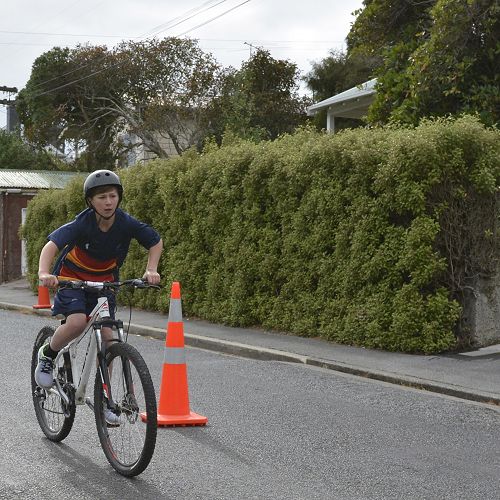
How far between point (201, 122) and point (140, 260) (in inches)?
1110

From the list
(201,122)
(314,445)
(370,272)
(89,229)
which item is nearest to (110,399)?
(89,229)

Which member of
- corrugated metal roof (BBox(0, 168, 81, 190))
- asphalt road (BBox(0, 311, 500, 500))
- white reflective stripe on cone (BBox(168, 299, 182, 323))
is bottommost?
asphalt road (BBox(0, 311, 500, 500))

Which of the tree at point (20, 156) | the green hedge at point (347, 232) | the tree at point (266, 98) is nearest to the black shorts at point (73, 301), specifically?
the green hedge at point (347, 232)

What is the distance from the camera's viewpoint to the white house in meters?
23.8

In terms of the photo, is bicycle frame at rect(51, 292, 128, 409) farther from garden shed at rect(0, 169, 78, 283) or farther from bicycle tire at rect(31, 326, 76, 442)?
garden shed at rect(0, 169, 78, 283)

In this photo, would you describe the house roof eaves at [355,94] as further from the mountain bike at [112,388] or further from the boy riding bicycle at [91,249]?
the mountain bike at [112,388]

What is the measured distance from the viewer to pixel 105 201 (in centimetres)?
603

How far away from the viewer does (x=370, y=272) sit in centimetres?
1155

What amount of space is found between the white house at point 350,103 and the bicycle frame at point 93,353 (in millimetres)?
17622

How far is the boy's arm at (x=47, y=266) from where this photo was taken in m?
5.80

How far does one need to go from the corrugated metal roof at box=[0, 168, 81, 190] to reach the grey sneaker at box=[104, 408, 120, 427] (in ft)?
75.8

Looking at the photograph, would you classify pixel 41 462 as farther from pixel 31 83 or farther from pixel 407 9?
pixel 31 83

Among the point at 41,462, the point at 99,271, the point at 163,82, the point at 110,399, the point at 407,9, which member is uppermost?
the point at 163,82

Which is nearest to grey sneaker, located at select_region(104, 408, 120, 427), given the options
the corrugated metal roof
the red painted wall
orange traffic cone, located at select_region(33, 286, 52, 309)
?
orange traffic cone, located at select_region(33, 286, 52, 309)
